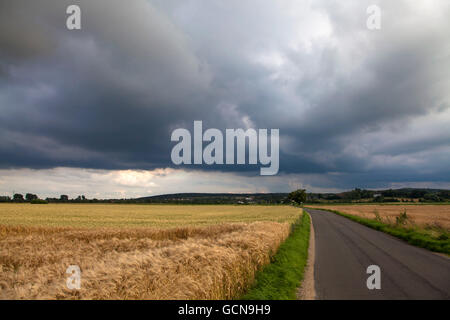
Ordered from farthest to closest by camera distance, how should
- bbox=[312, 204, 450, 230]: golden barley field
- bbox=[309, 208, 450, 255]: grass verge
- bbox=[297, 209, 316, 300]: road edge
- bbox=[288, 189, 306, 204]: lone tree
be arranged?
1. bbox=[288, 189, 306, 204]: lone tree
2. bbox=[312, 204, 450, 230]: golden barley field
3. bbox=[309, 208, 450, 255]: grass verge
4. bbox=[297, 209, 316, 300]: road edge

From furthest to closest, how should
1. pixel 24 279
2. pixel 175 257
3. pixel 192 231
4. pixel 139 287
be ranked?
pixel 192 231 → pixel 175 257 → pixel 24 279 → pixel 139 287

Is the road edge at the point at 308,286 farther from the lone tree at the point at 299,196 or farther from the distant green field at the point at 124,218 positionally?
the lone tree at the point at 299,196

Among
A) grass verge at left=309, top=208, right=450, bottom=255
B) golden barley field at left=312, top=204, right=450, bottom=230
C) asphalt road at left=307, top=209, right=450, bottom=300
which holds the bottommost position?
golden barley field at left=312, top=204, right=450, bottom=230

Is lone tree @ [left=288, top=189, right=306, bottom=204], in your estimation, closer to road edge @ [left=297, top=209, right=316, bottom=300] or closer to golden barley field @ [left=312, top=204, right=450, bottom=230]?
golden barley field @ [left=312, top=204, right=450, bottom=230]

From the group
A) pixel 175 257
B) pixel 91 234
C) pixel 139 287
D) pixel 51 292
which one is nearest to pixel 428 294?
pixel 175 257

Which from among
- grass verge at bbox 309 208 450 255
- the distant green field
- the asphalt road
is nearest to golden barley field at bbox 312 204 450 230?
grass verge at bbox 309 208 450 255

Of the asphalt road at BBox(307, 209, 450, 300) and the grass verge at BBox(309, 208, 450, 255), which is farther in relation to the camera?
the grass verge at BBox(309, 208, 450, 255)

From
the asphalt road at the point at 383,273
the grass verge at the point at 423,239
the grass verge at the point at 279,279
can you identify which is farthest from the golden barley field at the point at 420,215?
the grass verge at the point at 279,279

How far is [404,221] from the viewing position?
2434cm

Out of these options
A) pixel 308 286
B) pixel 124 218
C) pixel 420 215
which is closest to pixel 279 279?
pixel 308 286

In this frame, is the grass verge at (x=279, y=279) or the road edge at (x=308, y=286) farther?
the road edge at (x=308, y=286)
